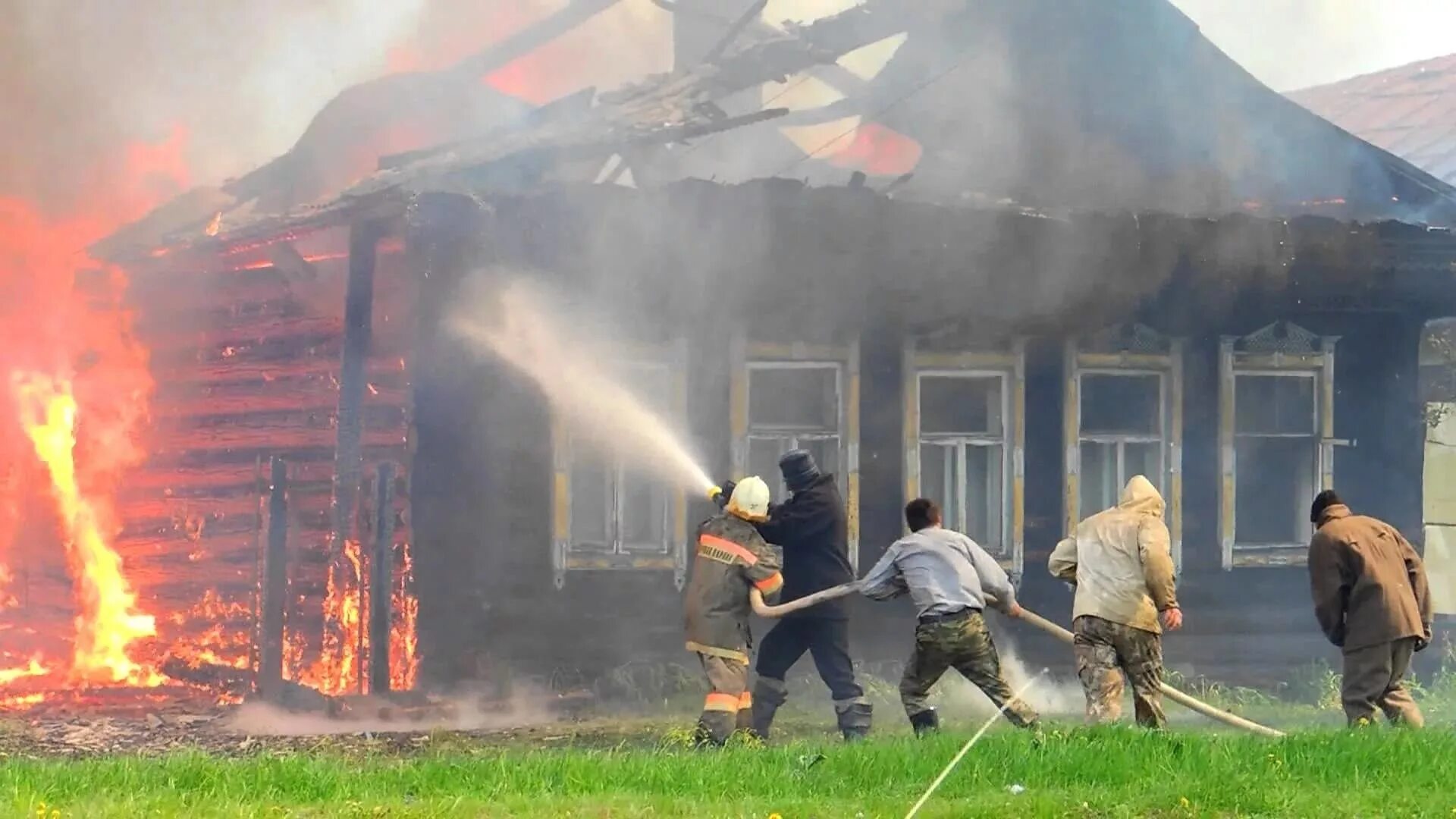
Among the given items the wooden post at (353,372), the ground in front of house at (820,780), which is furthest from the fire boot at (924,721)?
the wooden post at (353,372)

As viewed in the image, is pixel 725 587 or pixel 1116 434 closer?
pixel 725 587

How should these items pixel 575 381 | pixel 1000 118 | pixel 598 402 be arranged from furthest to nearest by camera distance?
pixel 1000 118, pixel 598 402, pixel 575 381

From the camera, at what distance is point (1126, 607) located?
9.36 metres

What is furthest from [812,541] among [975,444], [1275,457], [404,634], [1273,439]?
[1275,457]

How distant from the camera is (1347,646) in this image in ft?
31.3

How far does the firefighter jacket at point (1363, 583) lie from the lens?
9359 mm

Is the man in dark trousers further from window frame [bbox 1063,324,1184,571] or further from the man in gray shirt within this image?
window frame [bbox 1063,324,1184,571]

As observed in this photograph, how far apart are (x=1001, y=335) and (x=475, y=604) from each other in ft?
16.1

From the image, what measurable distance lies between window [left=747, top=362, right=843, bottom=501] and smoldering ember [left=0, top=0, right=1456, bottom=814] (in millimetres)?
35

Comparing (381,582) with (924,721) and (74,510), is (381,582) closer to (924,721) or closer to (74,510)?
(74,510)

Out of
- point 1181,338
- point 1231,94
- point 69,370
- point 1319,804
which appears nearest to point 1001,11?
point 1231,94

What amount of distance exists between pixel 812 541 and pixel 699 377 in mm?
2890

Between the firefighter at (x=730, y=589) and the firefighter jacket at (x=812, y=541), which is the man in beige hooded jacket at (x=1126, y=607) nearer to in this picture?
the firefighter jacket at (x=812, y=541)

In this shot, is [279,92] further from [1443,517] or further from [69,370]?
[1443,517]
